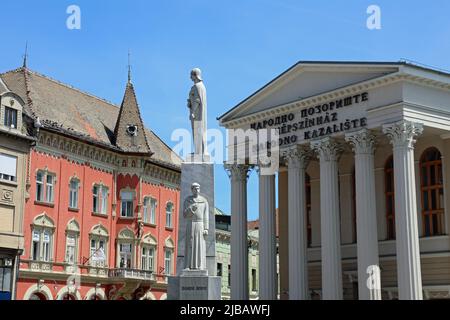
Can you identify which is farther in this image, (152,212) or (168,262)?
(168,262)

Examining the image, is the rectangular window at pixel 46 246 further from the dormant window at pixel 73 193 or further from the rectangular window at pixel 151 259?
the rectangular window at pixel 151 259

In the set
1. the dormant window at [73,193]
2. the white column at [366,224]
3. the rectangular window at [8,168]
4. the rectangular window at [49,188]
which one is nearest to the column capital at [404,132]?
the white column at [366,224]

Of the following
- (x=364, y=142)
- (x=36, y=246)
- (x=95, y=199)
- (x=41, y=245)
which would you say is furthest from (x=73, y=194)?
(x=364, y=142)

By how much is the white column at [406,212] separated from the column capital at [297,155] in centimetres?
588

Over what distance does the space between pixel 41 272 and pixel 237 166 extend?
1366cm

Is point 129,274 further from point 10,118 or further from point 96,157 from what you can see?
point 10,118

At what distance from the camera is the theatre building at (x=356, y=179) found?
3419cm

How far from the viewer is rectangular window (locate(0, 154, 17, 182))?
42131 mm

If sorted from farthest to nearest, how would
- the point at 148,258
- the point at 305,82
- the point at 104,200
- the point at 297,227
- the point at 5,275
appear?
1. the point at 148,258
2. the point at 104,200
3. the point at 5,275
4. the point at 305,82
5. the point at 297,227

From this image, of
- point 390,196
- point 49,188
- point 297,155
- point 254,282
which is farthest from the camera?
point 254,282

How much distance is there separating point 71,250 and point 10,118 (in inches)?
384

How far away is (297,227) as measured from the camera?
38438mm
